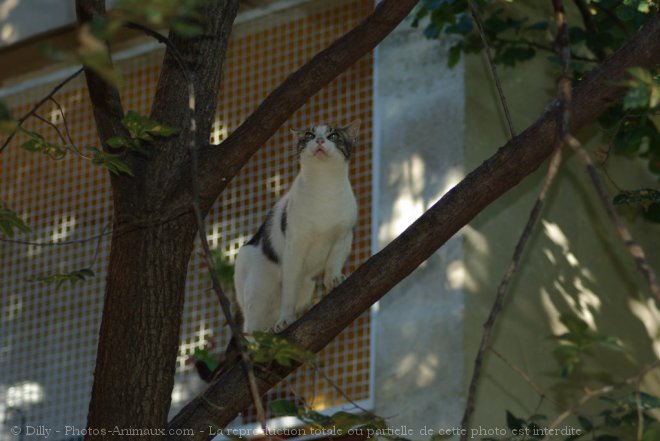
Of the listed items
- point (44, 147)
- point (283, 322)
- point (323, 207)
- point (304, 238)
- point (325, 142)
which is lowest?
point (44, 147)

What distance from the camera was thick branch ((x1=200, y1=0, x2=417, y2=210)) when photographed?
11.7ft

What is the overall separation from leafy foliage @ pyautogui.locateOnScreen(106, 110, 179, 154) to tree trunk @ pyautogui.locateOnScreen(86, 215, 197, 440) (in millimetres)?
287

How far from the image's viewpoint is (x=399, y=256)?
3.33 metres

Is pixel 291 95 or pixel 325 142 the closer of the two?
pixel 291 95

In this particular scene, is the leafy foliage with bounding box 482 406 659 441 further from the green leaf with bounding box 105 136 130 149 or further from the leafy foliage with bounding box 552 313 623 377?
the green leaf with bounding box 105 136 130 149

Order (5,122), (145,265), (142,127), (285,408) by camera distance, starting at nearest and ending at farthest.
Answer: (5,122) < (285,408) < (142,127) < (145,265)

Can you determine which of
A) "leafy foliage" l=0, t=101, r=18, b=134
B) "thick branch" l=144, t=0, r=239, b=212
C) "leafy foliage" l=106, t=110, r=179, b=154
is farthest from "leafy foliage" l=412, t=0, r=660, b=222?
"leafy foliage" l=0, t=101, r=18, b=134

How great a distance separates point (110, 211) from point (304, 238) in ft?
12.3

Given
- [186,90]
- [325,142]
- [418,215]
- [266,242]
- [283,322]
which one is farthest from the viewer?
[418,215]

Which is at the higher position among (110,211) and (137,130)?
(110,211)

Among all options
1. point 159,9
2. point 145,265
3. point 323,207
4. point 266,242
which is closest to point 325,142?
point 323,207

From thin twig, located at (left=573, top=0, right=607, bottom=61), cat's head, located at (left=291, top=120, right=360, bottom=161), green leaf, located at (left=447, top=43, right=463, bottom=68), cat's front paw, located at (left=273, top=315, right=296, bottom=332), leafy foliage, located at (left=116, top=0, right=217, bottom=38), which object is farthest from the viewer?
green leaf, located at (left=447, top=43, right=463, bottom=68)

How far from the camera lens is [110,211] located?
8.45 meters

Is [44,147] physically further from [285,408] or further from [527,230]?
[527,230]
